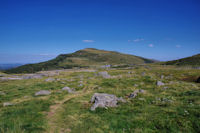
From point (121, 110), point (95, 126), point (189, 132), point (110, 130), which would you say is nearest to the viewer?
point (189, 132)

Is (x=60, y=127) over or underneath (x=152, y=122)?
underneath

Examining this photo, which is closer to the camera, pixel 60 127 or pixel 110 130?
pixel 110 130

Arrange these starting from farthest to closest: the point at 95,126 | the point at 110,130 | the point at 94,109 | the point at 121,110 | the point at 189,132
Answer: the point at 94,109
the point at 121,110
the point at 95,126
the point at 110,130
the point at 189,132

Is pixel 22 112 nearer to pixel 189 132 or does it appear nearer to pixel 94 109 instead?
pixel 94 109

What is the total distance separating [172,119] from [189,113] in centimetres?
203

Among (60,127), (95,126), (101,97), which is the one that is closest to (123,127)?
(95,126)

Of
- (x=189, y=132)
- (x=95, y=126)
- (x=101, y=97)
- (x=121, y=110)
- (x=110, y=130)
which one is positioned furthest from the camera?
(x=101, y=97)

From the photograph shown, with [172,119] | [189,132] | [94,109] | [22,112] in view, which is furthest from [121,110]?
[22,112]

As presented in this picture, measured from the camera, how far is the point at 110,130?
900 centimetres

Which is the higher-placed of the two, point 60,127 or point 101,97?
point 101,97

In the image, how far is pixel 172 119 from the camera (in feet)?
30.3

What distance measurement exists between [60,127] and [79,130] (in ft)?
6.82

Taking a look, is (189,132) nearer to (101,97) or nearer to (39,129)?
(101,97)

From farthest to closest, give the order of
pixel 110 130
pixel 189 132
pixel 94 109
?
pixel 94 109
pixel 110 130
pixel 189 132
